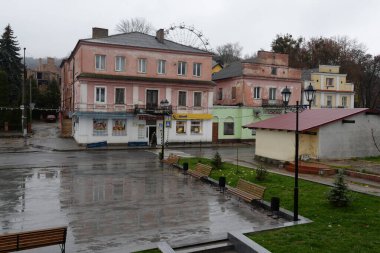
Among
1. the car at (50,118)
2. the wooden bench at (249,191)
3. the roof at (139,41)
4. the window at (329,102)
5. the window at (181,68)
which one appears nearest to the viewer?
the wooden bench at (249,191)

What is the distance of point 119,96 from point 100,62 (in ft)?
13.0

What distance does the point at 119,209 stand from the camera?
14.7m

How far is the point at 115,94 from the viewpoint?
130 feet

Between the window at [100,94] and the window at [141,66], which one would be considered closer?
the window at [100,94]

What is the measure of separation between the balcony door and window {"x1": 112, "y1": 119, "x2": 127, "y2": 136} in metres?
3.20

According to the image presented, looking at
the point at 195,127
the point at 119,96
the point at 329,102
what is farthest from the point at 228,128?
the point at 329,102

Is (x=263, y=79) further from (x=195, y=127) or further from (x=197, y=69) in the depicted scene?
(x=195, y=127)

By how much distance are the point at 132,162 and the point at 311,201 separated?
16.4 m

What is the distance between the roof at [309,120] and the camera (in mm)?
25969

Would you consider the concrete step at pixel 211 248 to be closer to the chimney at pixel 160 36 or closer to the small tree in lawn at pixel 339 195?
the small tree in lawn at pixel 339 195

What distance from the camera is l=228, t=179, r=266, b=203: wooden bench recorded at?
15.3 m

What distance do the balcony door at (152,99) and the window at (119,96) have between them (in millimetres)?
2648

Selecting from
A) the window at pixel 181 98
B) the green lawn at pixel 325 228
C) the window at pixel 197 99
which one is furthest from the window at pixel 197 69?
the green lawn at pixel 325 228

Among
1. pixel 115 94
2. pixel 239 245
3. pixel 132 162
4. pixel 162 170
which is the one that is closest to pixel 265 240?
pixel 239 245
